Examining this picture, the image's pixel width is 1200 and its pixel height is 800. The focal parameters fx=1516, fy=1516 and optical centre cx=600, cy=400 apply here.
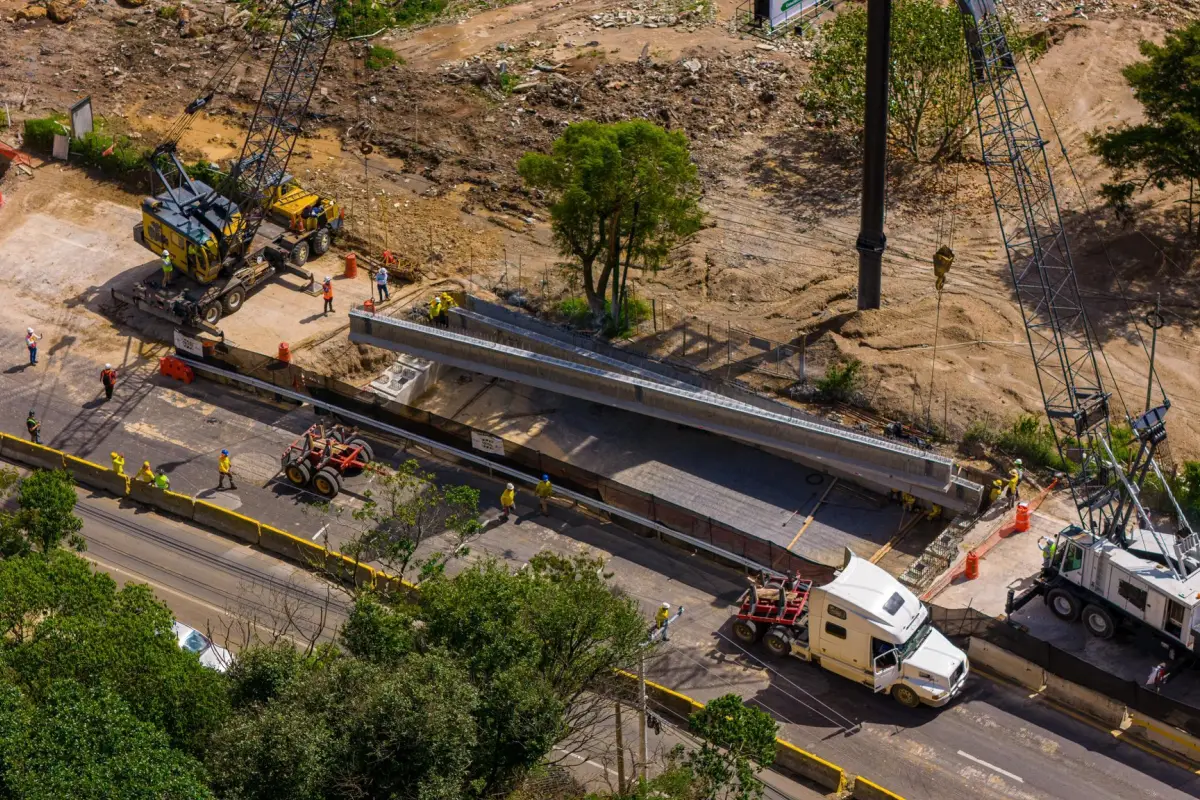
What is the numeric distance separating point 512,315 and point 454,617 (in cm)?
2498

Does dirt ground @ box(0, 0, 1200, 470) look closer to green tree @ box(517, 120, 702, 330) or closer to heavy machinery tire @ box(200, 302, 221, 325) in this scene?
heavy machinery tire @ box(200, 302, 221, 325)

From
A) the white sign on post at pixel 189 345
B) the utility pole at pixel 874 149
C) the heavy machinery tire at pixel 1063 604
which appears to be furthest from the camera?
the white sign on post at pixel 189 345

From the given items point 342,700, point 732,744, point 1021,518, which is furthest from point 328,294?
point 732,744

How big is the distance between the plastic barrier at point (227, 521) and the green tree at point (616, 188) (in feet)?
53.7

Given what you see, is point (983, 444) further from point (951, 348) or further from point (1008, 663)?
point (1008, 663)

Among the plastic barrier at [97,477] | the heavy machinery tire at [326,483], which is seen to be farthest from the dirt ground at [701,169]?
the plastic barrier at [97,477]

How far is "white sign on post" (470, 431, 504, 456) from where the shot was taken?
168ft

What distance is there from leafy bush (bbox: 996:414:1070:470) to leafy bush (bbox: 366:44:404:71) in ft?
134

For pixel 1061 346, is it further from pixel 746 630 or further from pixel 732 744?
pixel 732 744

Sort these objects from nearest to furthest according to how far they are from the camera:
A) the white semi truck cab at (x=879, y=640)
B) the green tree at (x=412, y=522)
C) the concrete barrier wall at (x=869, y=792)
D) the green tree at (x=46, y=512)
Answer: the concrete barrier wall at (x=869, y=792), the white semi truck cab at (x=879, y=640), the green tree at (x=412, y=522), the green tree at (x=46, y=512)

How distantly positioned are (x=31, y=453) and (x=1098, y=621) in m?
35.7

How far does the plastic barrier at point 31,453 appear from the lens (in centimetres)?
5247

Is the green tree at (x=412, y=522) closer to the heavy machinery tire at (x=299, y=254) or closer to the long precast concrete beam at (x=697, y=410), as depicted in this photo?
the long precast concrete beam at (x=697, y=410)

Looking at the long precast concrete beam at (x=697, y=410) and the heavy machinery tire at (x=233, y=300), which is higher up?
the long precast concrete beam at (x=697, y=410)
